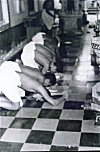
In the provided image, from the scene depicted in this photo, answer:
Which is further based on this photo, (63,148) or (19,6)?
(19,6)

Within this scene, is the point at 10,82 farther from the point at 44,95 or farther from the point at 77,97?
the point at 77,97

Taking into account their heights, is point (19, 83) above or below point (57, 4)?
below

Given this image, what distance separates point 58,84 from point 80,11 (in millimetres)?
5562

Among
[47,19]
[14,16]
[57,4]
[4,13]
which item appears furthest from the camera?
[57,4]

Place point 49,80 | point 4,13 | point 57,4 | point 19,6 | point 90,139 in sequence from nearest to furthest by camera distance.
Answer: point 90,139 < point 49,80 < point 4,13 < point 19,6 < point 57,4

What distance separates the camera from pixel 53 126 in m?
3.12

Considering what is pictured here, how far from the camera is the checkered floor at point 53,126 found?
2.74m

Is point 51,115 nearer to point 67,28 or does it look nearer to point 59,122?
point 59,122

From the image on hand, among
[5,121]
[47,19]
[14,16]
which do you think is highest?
[14,16]

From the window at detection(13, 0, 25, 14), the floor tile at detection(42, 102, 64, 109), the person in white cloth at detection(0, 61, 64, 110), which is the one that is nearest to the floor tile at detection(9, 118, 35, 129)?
the person in white cloth at detection(0, 61, 64, 110)

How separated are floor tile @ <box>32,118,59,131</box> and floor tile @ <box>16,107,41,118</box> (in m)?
0.14

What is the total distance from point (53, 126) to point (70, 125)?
182mm

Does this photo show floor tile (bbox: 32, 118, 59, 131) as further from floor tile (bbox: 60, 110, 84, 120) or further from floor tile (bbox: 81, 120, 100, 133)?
floor tile (bbox: 81, 120, 100, 133)

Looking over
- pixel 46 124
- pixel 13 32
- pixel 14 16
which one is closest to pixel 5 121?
pixel 46 124
